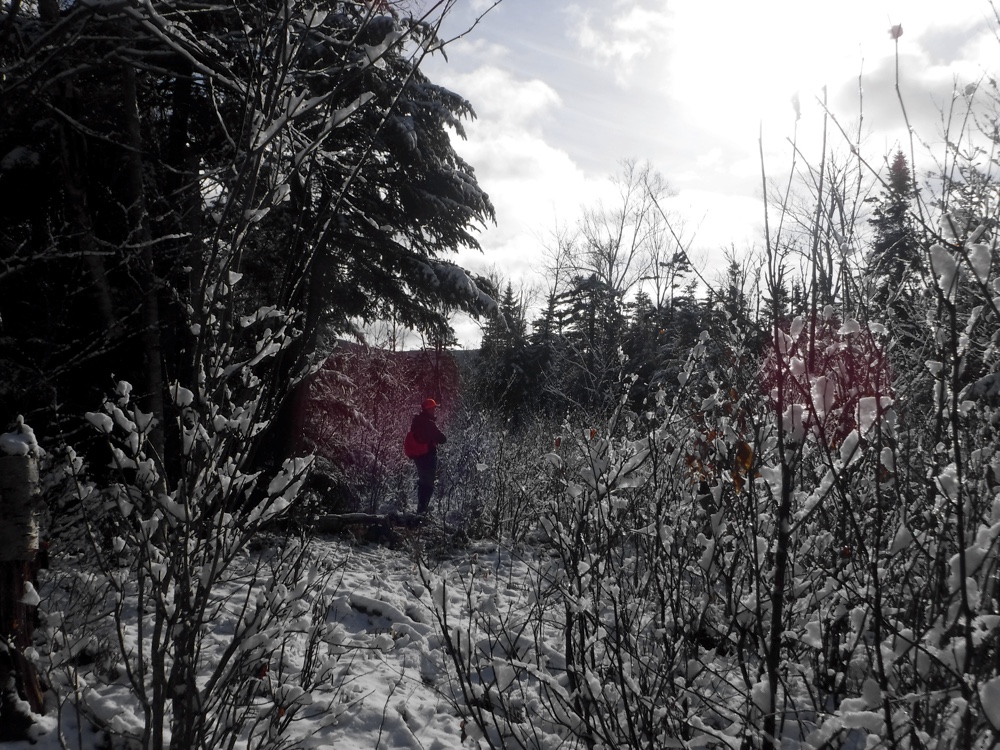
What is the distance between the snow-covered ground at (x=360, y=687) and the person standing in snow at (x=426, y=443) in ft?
8.93

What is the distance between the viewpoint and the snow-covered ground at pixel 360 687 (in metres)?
2.45

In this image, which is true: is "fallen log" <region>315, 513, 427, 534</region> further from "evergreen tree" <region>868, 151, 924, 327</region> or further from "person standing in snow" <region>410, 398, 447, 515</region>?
"evergreen tree" <region>868, 151, 924, 327</region>

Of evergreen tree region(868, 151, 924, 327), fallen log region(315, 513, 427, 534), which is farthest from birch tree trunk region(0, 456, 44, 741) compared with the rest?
fallen log region(315, 513, 427, 534)

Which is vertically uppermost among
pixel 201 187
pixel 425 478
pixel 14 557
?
pixel 201 187

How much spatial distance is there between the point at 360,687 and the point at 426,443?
497 centimetres

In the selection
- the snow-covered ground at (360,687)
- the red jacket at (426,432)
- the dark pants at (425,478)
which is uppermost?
the red jacket at (426,432)

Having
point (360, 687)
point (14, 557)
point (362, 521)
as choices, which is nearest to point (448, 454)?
point (362, 521)

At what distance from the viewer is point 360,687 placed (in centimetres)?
357

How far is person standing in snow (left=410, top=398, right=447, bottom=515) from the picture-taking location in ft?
27.6

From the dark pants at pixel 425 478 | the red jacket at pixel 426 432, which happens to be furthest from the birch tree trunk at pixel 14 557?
the dark pants at pixel 425 478

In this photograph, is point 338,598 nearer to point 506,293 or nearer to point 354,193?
point 354,193

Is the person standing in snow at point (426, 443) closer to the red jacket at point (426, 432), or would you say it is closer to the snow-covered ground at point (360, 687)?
the red jacket at point (426, 432)

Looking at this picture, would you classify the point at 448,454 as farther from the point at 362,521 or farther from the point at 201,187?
the point at 201,187

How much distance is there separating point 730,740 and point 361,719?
236cm
